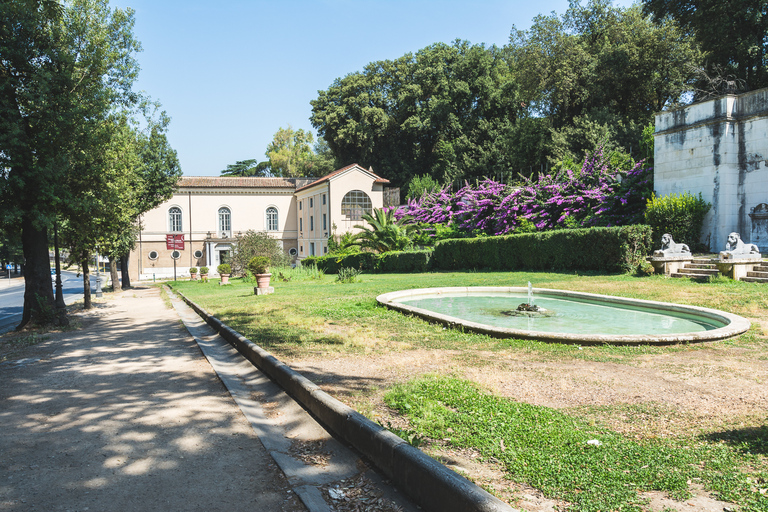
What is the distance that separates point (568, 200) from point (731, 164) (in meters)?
6.49

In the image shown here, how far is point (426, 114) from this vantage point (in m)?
44.9

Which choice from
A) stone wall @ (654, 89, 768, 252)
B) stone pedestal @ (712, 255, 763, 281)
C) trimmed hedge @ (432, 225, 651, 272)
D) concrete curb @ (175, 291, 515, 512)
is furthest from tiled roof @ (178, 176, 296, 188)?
concrete curb @ (175, 291, 515, 512)

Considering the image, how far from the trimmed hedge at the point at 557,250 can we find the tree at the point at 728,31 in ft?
41.3

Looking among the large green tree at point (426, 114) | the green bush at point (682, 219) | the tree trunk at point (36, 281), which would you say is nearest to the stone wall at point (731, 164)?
the green bush at point (682, 219)

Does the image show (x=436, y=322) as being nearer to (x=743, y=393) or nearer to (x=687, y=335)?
(x=687, y=335)

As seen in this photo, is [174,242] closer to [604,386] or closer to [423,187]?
[423,187]

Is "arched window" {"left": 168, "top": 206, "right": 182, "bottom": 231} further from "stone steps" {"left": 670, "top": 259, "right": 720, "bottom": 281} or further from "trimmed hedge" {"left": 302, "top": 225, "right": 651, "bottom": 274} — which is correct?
"stone steps" {"left": 670, "top": 259, "right": 720, "bottom": 281}

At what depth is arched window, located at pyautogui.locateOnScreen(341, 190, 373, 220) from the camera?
151 feet

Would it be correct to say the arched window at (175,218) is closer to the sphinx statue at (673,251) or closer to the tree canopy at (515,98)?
the tree canopy at (515,98)

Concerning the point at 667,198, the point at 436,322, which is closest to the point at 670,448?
the point at 436,322

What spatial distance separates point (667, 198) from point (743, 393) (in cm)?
1478

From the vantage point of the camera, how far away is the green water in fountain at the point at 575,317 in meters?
8.14

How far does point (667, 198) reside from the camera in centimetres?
1722

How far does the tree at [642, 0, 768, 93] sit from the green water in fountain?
18.5 metres
